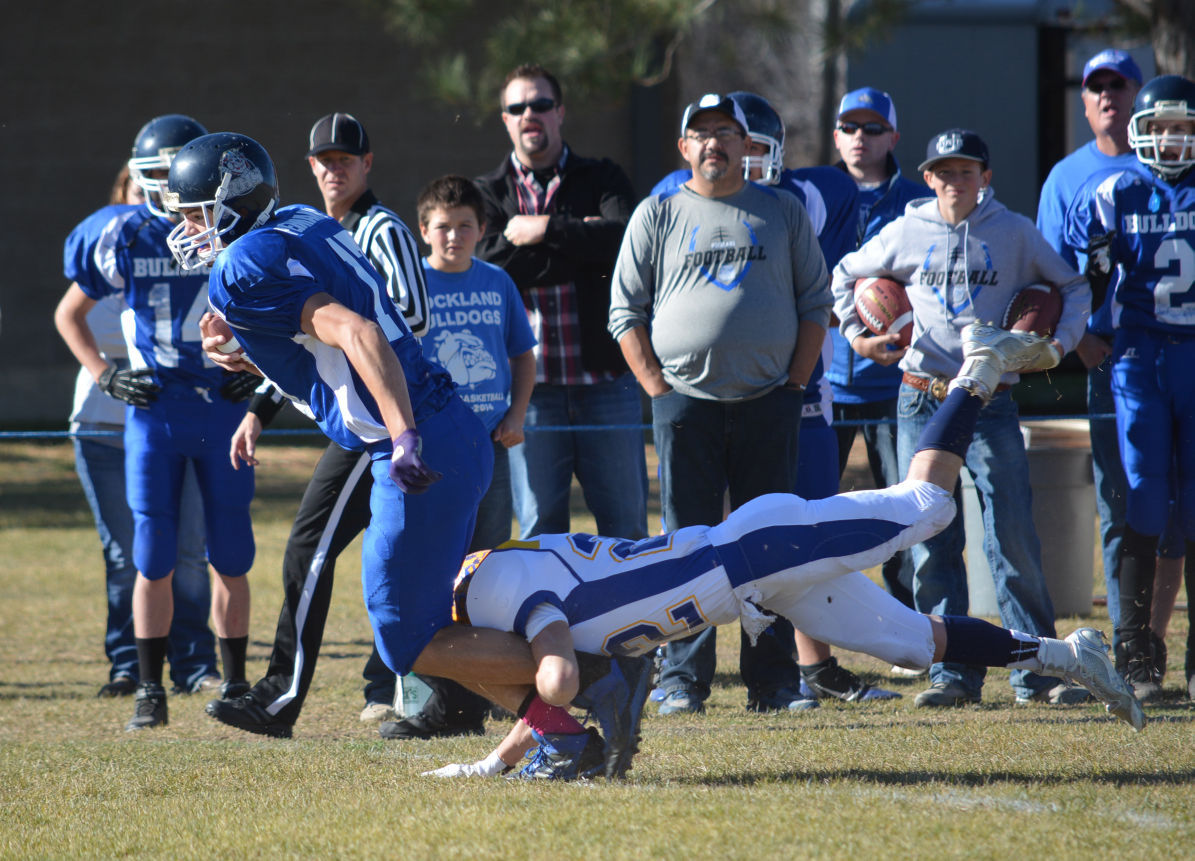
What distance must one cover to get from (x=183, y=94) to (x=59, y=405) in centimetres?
471

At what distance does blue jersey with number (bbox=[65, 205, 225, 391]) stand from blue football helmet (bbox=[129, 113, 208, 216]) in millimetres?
107

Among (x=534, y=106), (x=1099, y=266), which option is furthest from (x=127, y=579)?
(x=1099, y=266)

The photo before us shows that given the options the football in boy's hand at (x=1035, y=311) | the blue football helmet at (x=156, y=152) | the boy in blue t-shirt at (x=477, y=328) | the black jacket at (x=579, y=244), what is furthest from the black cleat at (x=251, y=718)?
the football in boy's hand at (x=1035, y=311)

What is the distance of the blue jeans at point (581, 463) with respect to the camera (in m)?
6.11

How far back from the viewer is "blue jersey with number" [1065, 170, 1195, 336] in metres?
5.59

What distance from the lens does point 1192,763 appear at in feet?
14.0

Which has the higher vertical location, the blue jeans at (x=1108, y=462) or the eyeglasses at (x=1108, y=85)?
the eyeglasses at (x=1108, y=85)

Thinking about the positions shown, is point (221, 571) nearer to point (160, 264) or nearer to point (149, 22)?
point (160, 264)

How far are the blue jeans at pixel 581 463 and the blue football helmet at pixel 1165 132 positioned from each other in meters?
2.45

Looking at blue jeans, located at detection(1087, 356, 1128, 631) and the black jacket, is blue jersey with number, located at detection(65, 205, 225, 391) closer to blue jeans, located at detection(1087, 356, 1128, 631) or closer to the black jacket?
the black jacket

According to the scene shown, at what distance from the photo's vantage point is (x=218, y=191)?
14.2 feet

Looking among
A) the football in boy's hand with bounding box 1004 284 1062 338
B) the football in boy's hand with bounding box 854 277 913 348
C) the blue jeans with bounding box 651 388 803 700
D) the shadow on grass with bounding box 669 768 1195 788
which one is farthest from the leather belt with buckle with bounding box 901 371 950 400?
the shadow on grass with bounding box 669 768 1195 788

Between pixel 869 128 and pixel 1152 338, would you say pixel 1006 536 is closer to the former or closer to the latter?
pixel 1152 338

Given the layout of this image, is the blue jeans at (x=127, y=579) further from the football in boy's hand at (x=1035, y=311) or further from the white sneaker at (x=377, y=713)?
the football in boy's hand at (x=1035, y=311)
